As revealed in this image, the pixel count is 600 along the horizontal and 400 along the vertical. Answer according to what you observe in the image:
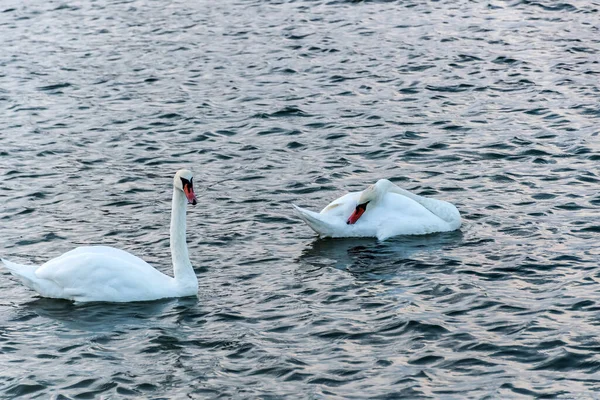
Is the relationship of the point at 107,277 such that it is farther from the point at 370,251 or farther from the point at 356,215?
the point at 356,215

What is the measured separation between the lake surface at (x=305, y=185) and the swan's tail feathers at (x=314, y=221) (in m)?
0.17

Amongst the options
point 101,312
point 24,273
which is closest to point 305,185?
point 101,312

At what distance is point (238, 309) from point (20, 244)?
11.0 ft

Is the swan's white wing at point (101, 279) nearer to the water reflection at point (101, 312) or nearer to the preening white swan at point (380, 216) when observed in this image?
the water reflection at point (101, 312)

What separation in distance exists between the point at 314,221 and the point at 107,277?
269cm

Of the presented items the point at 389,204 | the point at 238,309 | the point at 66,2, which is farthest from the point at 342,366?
the point at 66,2

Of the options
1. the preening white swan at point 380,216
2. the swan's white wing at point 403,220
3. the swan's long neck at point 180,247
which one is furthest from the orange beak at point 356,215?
the swan's long neck at point 180,247

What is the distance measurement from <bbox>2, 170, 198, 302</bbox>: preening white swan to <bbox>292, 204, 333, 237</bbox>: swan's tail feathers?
174 cm

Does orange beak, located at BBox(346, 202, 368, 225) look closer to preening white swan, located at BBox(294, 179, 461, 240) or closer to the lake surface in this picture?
preening white swan, located at BBox(294, 179, 461, 240)

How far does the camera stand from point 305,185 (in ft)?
49.2

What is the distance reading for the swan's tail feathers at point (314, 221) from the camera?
1305 cm

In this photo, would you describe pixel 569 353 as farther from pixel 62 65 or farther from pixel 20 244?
pixel 62 65

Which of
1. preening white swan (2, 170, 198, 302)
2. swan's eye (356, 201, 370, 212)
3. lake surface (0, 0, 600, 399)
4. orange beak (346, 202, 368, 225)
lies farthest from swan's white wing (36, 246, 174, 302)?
swan's eye (356, 201, 370, 212)

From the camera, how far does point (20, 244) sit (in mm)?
13227
